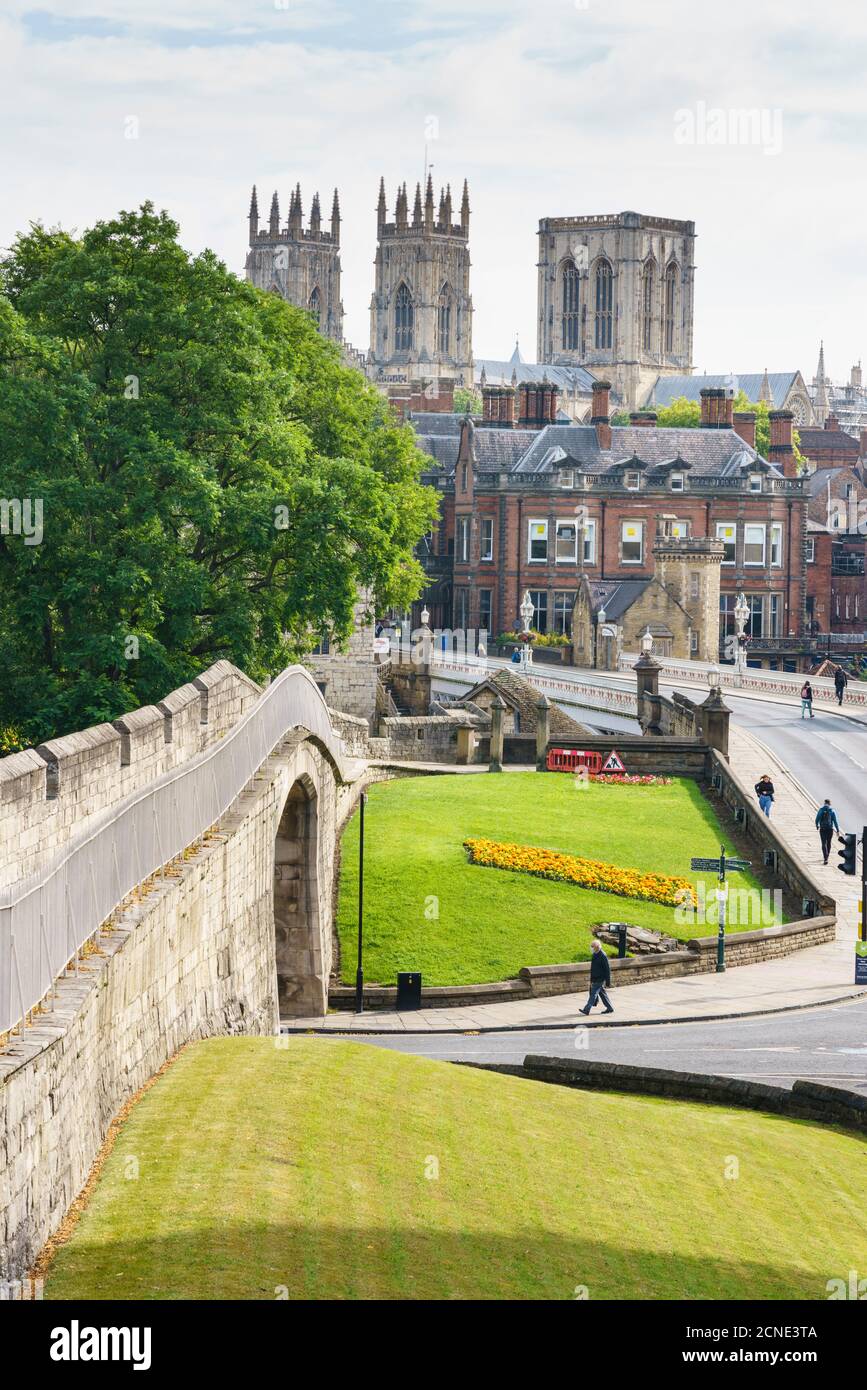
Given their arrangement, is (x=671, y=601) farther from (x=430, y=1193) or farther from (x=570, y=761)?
(x=430, y=1193)

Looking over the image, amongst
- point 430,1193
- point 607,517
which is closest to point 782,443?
point 607,517

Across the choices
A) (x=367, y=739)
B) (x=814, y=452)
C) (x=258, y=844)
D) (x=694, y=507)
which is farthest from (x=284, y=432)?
(x=814, y=452)

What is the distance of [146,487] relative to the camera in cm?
3909

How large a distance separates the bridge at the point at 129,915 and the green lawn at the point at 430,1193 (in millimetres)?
665

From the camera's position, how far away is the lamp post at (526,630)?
86062 millimetres

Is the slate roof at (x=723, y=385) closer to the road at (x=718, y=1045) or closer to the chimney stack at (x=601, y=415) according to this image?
the chimney stack at (x=601, y=415)

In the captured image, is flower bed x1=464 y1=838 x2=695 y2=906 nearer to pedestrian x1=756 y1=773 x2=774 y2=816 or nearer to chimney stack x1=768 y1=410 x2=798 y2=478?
pedestrian x1=756 y1=773 x2=774 y2=816

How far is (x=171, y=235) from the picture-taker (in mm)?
42938

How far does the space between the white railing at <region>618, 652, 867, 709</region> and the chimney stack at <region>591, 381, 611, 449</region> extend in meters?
24.9

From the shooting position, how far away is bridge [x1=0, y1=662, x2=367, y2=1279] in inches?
568

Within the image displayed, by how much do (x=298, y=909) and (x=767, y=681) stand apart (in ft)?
158

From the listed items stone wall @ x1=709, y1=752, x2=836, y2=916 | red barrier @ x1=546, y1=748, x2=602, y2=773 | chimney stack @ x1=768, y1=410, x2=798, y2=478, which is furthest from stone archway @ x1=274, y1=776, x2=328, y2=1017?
chimney stack @ x1=768, y1=410, x2=798, y2=478

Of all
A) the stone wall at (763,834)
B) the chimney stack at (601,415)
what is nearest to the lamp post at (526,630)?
the chimney stack at (601,415)

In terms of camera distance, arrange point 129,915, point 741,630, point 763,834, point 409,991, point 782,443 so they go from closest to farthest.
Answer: point 129,915 < point 409,991 < point 763,834 < point 741,630 < point 782,443
